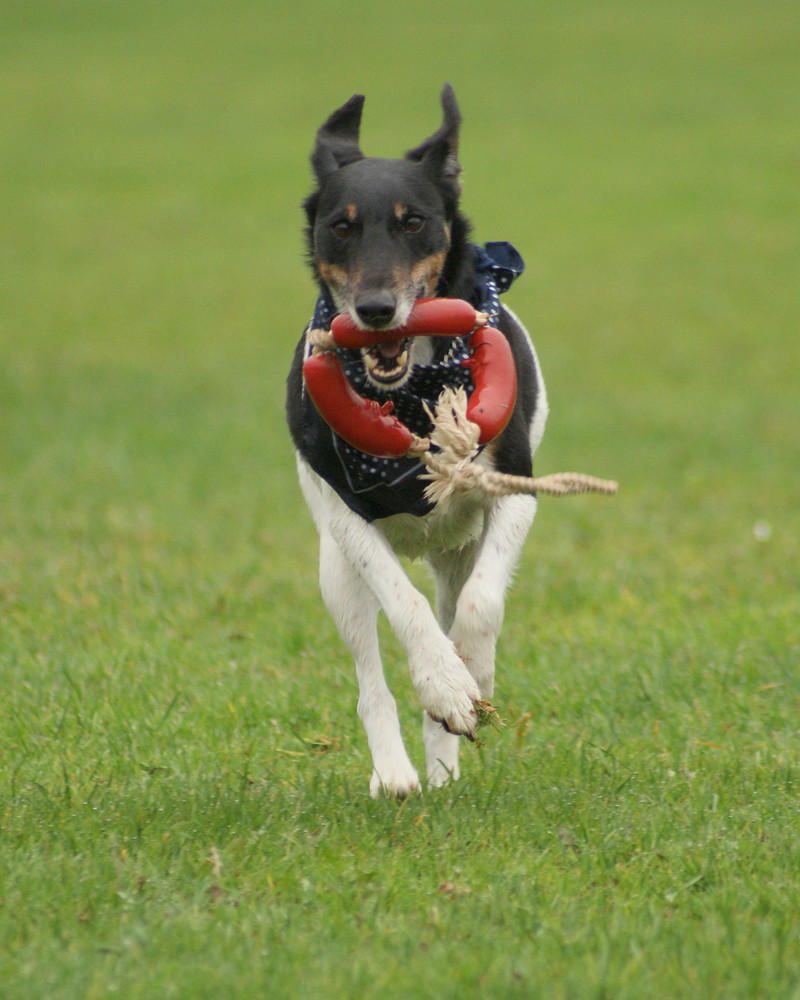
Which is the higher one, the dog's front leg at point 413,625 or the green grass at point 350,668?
the dog's front leg at point 413,625

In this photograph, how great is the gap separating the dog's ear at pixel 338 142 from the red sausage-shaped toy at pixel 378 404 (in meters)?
0.73

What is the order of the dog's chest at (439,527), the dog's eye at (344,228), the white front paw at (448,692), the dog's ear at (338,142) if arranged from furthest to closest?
the dog's ear at (338,142) < the dog's chest at (439,527) < the dog's eye at (344,228) < the white front paw at (448,692)

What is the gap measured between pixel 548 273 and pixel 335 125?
17.0 meters

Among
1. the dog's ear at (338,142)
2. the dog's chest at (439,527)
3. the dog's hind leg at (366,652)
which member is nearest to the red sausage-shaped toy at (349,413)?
the dog's chest at (439,527)

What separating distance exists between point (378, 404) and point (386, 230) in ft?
1.84

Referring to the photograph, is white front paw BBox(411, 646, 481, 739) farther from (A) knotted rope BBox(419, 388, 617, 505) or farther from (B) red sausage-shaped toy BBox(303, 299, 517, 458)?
(B) red sausage-shaped toy BBox(303, 299, 517, 458)

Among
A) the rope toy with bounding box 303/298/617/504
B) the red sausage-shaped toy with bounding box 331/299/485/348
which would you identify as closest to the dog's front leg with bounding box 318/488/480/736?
the rope toy with bounding box 303/298/617/504

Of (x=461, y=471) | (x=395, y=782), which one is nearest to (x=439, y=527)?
(x=461, y=471)

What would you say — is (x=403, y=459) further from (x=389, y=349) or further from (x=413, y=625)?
(x=413, y=625)

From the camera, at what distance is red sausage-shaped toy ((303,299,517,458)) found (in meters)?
4.66

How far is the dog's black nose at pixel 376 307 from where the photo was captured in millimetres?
4535

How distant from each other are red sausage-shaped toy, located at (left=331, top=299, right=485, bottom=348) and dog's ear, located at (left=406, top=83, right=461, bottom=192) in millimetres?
619

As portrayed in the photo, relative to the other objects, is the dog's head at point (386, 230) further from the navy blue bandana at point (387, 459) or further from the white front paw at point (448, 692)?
the white front paw at point (448, 692)

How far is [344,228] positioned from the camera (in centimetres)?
489
